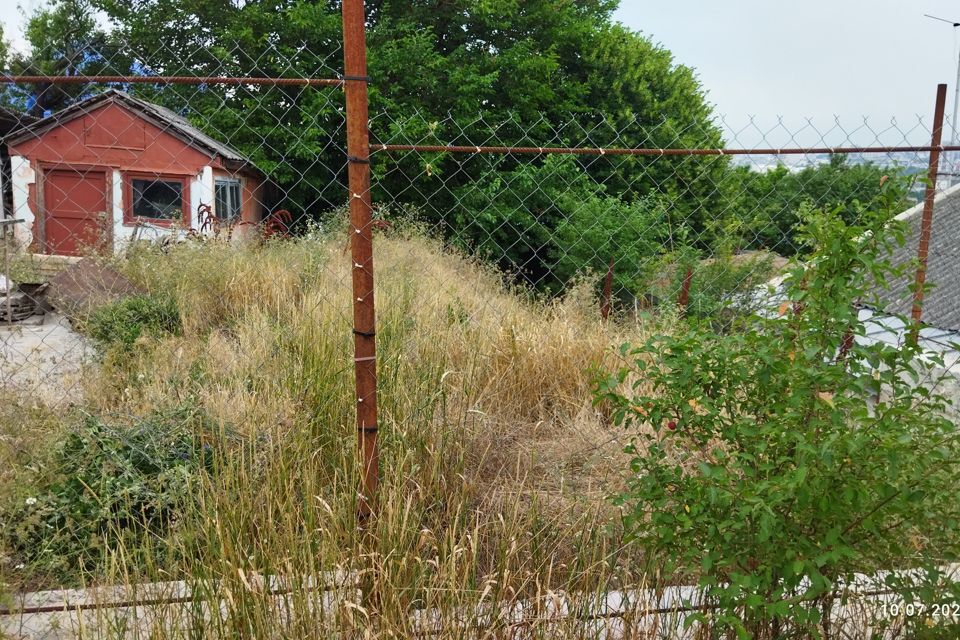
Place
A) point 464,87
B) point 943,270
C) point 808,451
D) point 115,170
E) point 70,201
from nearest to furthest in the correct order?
point 808,451
point 943,270
point 115,170
point 70,201
point 464,87

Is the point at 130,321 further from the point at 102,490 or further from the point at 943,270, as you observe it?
the point at 943,270

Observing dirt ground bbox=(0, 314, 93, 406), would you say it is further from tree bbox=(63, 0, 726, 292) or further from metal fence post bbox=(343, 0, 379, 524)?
tree bbox=(63, 0, 726, 292)

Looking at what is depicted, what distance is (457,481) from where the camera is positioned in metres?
2.76

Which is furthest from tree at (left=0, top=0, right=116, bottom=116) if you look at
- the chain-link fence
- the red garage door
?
the chain-link fence

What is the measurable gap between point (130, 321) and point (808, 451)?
4959mm

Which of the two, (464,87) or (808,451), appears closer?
(808,451)

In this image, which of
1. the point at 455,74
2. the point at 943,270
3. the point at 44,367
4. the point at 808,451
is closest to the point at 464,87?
the point at 455,74

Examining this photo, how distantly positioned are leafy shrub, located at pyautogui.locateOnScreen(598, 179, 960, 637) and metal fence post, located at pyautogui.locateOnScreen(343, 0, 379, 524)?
0.79 meters

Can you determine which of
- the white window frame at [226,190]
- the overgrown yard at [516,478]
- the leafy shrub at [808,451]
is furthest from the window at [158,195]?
the leafy shrub at [808,451]

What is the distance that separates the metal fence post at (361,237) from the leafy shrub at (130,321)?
316 centimetres

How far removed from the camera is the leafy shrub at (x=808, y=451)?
1.69 meters

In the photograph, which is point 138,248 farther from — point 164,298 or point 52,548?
point 52,548

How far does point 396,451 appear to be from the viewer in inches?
105

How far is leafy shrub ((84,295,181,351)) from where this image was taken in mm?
5258
